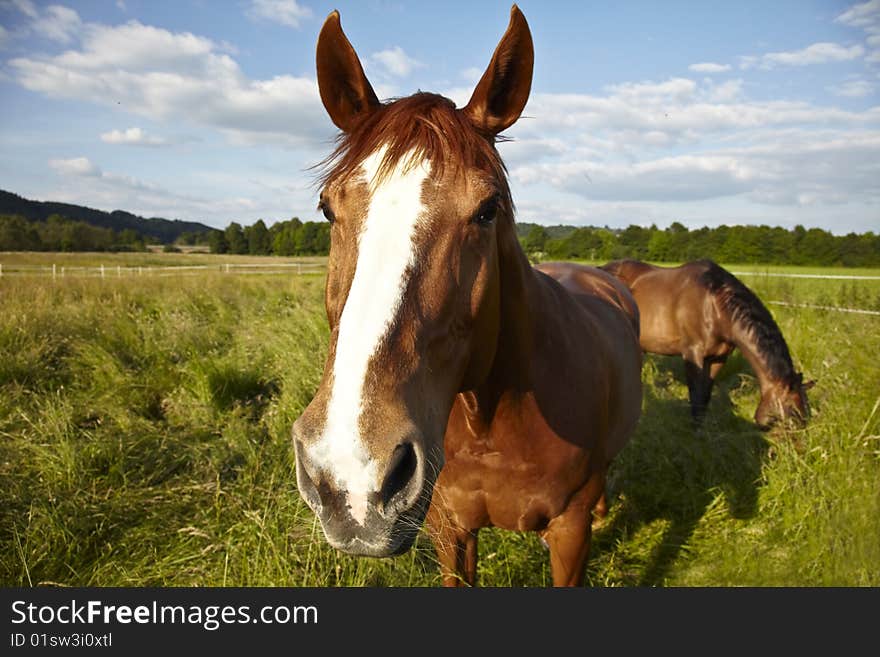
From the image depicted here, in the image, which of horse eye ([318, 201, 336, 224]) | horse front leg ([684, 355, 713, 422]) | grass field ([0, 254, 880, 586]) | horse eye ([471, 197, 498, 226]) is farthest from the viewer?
horse front leg ([684, 355, 713, 422])

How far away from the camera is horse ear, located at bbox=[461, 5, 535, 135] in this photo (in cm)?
159

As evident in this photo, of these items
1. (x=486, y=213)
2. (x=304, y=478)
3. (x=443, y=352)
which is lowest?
A: (x=304, y=478)

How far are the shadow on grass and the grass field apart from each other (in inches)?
0.6

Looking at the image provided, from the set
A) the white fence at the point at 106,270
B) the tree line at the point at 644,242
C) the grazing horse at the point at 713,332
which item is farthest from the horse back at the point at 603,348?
the tree line at the point at 644,242

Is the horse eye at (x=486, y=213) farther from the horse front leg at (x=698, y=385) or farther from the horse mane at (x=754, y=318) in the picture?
the horse front leg at (x=698, y=385)

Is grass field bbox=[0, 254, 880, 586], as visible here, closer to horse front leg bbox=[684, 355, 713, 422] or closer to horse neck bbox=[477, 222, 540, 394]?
horse front leg bbox=[684, 355, 713, 422]

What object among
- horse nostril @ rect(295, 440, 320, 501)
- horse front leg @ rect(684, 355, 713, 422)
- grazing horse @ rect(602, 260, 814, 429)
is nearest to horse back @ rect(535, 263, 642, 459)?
horse nostril @ rect(295, 440, 320, 501)

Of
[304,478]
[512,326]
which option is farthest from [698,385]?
[304,478]

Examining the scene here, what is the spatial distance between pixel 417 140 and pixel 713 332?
6628 millimetres

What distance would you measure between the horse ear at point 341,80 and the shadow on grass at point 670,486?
132 inches

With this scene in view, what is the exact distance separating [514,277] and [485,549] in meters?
2.25

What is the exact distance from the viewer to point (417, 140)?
4.76ft

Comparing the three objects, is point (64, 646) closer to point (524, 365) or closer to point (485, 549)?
point (524, 365)

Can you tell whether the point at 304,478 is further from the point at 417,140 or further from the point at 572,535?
the point at 572,535
